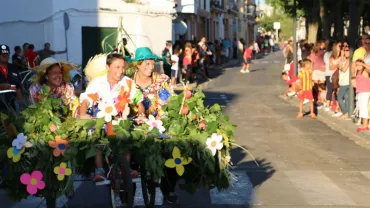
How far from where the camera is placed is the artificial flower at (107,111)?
6.91 meters

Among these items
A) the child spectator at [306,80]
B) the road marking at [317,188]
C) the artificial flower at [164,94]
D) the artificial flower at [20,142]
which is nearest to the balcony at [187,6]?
the child spectator at [306,80]

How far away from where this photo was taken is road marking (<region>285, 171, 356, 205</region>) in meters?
7.98

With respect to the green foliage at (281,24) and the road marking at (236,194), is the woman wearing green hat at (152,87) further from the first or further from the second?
the green foliage at (281,24)

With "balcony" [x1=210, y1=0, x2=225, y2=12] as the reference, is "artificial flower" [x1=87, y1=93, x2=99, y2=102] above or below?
below

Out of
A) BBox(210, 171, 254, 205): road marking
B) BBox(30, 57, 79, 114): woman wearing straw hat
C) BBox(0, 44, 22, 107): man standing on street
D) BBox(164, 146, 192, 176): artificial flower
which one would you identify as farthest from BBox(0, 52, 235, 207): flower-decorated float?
BBox(0, 44, 22, 107): man standing on street

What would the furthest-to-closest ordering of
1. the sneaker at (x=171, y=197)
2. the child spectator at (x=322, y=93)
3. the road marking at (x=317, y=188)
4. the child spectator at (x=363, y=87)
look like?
the child spectator at (x=322, y=93)
the child spectator at (x=363, y=87)
the road marking at (x=317, y=188)
the sneaker at (x=171, y=197)

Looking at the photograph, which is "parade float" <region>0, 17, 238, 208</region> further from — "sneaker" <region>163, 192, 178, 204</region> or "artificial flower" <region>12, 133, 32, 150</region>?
"sneaker" <region>163, 192, 178, 204</region>

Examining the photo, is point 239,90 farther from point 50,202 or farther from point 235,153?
point 50,202

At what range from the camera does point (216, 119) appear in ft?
23.5

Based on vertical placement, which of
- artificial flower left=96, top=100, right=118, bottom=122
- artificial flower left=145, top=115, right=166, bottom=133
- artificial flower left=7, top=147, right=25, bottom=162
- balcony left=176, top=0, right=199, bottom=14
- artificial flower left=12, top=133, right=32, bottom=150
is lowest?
artificial flower left=7, top=147, right=25, bottom=162

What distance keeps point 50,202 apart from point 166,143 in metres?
1.25

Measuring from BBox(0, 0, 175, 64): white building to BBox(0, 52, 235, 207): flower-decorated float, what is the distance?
1896cm

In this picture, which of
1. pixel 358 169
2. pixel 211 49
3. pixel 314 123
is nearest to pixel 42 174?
pixel 358 169

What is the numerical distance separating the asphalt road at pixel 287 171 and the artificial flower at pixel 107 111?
4.60 ft
